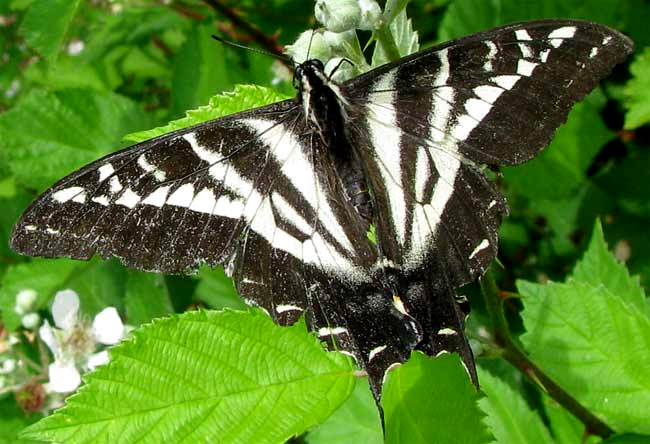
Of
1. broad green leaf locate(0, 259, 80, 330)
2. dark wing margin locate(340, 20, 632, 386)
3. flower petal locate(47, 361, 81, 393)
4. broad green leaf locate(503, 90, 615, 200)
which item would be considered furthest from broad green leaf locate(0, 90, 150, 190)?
broad green leaf locate(503, 90, 615, 200)

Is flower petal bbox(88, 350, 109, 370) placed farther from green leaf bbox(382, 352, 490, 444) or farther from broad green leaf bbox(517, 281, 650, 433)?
broad green leaf bbox(517, 281, 650, 433)

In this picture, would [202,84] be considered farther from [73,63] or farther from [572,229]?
[572,229]

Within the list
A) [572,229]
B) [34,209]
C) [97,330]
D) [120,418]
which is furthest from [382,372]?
[572,229]

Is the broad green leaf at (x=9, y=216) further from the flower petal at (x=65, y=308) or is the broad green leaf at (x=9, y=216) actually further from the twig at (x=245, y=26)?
the twig at (x=245, y=26)

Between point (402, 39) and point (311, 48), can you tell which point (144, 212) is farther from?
point (402, 39)

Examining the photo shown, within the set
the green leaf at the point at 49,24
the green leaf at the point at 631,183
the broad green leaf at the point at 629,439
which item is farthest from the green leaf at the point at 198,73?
the broad green leaf at the point at 629,439

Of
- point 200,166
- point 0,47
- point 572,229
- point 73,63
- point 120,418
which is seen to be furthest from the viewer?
point 0,47
